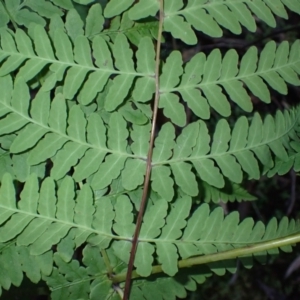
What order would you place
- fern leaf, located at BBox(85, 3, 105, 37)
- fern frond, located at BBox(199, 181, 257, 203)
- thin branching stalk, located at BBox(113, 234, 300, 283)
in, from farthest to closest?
fern frond, located at BBox(199, 181, 257, 203)
fern leaf, located at BBox(85, 3, 105, 37)
thin branching stalk, located at BBox(113, 234, 300, 283)

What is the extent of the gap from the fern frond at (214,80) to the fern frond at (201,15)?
6 centimetres

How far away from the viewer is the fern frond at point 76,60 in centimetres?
121

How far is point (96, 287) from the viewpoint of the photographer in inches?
55.3

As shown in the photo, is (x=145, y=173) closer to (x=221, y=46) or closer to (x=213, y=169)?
(x=213, y=169)

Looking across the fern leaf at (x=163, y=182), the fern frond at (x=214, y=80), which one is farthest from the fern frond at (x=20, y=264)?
the fern frond at (x=214, y=80)

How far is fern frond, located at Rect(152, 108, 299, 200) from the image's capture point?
1268 millimetres

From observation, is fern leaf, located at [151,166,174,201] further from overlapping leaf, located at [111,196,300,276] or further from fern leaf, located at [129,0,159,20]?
fern leaf, located at [129,0,159,20]

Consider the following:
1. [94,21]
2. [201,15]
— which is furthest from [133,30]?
[201,15]

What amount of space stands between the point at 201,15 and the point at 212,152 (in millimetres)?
355

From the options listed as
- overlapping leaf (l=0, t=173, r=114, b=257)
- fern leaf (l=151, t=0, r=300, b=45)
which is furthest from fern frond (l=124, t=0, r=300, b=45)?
overlapping leaf (l=0, t=173, r=114, b=257)

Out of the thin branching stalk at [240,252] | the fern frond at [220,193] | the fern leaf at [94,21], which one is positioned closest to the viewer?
the thin branching stalk at [240,252]

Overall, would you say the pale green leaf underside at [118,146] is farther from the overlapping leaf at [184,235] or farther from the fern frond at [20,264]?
the fern frond at [20,264]

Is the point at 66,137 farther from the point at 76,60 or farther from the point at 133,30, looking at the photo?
the point at 133,30

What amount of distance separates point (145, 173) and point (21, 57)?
17.0 inches
